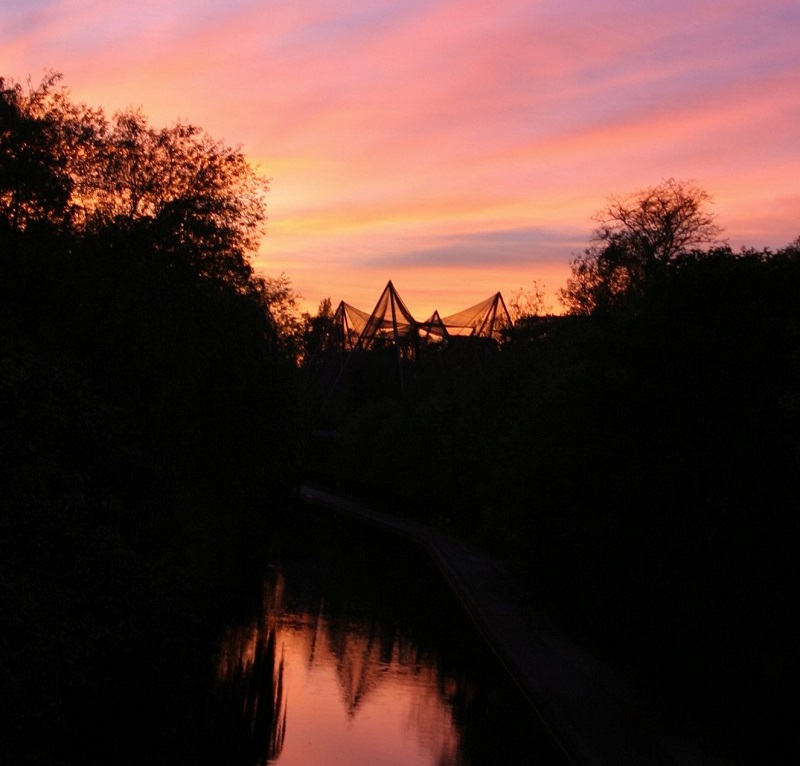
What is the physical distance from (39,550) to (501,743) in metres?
11.7

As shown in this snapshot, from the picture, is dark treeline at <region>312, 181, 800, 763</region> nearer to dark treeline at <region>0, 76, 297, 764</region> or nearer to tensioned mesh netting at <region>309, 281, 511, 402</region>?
dark treeline at <region>0, 76, 297, 764</region>

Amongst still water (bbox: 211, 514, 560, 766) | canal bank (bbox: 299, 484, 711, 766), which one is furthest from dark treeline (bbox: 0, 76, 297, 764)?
canal bank (bbox: 299, 484, 711, 766)

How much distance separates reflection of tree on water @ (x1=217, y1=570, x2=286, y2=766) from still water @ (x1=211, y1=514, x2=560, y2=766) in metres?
0.04

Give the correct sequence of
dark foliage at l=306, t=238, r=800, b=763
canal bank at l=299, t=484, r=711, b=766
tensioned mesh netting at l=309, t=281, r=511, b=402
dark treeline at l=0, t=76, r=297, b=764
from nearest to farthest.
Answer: dark treeline at l=0, t=76, r=297, b=764 < dark foliage at l=306, t=238, r=800, b=763 < canal bank at l=299, t=484, r=711, b=766 < tensioned mesh netting at l=309, t=281, r=511, b=402

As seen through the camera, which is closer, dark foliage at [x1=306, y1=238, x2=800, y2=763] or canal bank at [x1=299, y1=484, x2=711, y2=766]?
dark foliage at [x1=306, y1=238, x2=800, y2=763]

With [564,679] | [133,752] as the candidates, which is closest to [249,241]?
[564,679]

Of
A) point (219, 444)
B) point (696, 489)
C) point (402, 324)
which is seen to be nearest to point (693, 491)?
point (696, 489)

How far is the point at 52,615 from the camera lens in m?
10.2

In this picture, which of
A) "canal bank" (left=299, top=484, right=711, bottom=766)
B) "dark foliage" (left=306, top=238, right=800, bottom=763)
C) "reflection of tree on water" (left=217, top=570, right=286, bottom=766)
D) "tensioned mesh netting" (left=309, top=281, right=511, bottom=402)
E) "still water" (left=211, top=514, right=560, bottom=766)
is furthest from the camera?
"tensioned mesh netting" (left=309, top=281, right=511, bottom=402)

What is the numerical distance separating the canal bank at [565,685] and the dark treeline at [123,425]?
19.5 ft

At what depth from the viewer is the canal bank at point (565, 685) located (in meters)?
18.6

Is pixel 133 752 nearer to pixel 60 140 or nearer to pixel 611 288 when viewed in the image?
pixel 60 140

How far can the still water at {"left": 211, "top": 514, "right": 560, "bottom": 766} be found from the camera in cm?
2011

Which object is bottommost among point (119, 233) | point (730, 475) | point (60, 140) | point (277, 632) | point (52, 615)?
point (277, 632)
